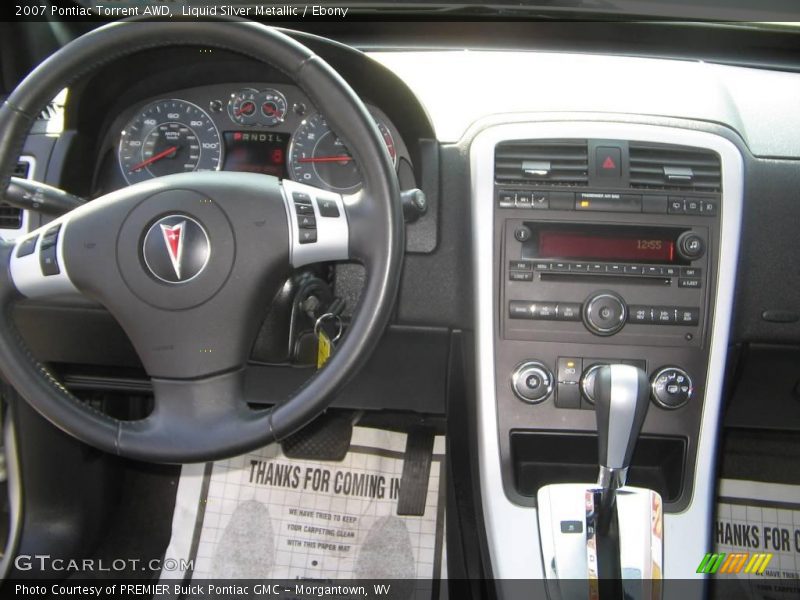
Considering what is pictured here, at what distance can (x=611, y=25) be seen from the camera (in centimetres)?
145

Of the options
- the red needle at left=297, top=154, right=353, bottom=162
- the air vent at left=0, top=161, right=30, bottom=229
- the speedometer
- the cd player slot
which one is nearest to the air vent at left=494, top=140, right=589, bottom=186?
the cd player slot

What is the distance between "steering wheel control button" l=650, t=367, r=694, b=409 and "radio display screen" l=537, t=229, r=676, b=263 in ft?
0.58

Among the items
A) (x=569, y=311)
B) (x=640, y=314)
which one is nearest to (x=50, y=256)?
(x=569, y=311)

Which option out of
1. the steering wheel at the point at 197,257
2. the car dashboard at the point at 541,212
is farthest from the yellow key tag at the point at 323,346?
the steering wheel at the point at 197,257

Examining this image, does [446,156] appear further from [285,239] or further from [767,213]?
[767,213]

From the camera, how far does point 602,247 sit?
123cm

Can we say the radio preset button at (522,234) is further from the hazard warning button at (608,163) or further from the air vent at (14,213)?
the air vent at (14,213)

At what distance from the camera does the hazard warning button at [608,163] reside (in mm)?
1214

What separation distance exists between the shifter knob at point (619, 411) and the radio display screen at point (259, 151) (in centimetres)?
65

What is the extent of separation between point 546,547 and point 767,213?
650mm

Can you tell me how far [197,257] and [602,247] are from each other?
24.9 inches

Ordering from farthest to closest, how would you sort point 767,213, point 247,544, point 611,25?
point 247,544 < point 611,25 < point 767,213

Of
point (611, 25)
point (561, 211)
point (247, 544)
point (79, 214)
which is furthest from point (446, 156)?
point (247, 544)

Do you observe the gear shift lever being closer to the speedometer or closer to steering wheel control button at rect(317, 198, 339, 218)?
steering wheel control button at rect(317, 198, 339, 218)
